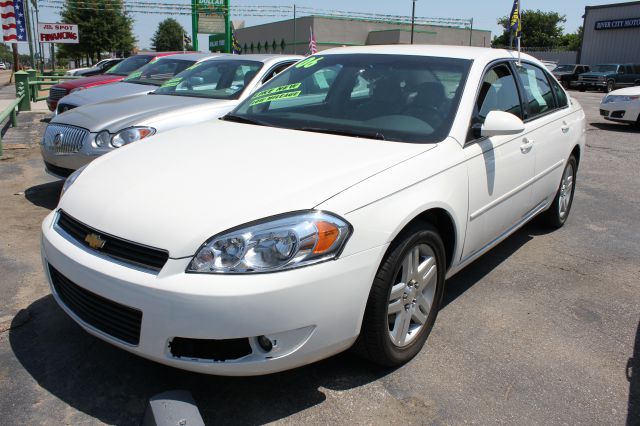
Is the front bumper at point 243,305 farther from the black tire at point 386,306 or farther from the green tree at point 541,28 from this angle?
the green tree at point 541,28

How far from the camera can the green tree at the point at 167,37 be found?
102 m

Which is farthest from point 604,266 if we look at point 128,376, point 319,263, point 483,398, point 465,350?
point 128,376

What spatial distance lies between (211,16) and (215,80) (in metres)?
25.8

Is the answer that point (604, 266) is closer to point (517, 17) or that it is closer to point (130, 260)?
point (517, 17)

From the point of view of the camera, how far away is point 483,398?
2646mm

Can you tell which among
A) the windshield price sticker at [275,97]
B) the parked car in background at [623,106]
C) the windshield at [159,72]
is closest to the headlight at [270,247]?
the windshield price sticker at [275,97]

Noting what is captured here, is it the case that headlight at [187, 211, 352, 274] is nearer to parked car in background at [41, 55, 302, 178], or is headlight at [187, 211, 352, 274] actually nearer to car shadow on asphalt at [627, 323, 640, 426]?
car shadow on asphalt at [627, 323, 640, 426]

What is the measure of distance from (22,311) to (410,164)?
2446 mm

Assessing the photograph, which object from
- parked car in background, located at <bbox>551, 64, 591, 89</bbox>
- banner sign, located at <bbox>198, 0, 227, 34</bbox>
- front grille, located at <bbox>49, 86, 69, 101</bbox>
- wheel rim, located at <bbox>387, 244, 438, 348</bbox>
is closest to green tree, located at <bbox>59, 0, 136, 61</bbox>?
banner sign, located at <bbox>198, 0, 227, 34</bbox>

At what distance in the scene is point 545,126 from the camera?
14.1ft

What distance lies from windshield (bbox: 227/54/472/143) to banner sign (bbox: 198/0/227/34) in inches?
1116

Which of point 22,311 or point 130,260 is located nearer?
point 130,260

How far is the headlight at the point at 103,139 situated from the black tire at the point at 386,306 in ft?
11.6

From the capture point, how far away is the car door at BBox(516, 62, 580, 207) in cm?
416
